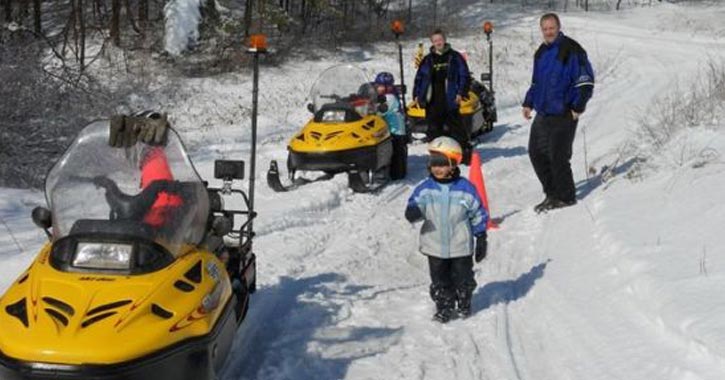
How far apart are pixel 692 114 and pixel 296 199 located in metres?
5.13

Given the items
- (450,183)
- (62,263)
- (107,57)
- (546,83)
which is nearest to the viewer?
(62,263)

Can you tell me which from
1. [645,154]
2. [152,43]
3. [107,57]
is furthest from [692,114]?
[152,43]

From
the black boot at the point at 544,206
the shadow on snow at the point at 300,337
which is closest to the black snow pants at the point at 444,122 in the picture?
the black boot at the point at 544,206

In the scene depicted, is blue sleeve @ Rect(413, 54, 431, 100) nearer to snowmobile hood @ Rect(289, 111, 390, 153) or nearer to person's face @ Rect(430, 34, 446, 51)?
person's face @ Rect(430, 34, 446, 51)

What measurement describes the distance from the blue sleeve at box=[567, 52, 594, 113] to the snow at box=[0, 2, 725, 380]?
3.40 feet

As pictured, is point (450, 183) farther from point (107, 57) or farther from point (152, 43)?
point (152, 43)

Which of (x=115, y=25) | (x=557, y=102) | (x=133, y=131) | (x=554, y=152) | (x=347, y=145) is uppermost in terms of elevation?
(x=115, y=25)

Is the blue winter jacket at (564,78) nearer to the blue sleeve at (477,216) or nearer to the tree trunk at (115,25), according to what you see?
the blue sleeve at (477,216)

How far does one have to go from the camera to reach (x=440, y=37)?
11859mm

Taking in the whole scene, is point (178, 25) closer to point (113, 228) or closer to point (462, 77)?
point (462, 77)

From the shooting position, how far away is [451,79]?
11891mm

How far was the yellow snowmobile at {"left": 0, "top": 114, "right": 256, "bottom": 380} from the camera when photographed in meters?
4.06

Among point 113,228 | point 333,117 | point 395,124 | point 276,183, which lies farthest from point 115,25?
point 113,228

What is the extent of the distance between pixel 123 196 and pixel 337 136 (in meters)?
6.06
